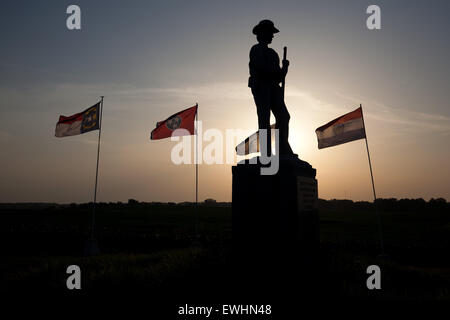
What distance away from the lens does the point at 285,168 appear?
6.60m

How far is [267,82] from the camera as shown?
7.55m

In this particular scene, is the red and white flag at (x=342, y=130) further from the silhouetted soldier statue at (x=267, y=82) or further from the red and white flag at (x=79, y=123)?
the red and white flag at (x=79, y=123)

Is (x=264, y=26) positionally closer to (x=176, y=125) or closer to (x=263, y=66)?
(x=263, y=66)

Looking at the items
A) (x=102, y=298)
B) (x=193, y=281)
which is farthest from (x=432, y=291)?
(x=102, y=298)

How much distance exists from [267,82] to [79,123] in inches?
381

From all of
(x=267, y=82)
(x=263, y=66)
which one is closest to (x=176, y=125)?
(x=267, y=82)

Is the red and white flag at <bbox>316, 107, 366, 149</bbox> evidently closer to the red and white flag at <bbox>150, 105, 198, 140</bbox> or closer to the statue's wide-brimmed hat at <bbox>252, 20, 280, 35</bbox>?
the red and white flag at <bbox>150, 105, 198, 140</bbox>

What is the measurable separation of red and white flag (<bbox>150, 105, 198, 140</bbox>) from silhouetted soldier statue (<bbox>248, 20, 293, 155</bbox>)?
5919mm

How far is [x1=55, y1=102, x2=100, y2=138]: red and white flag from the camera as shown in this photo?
13.9 metres

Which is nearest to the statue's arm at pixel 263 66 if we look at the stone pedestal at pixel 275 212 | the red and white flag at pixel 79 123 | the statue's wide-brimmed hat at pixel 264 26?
the statue's wide-brimmed hat at pixel 264 26

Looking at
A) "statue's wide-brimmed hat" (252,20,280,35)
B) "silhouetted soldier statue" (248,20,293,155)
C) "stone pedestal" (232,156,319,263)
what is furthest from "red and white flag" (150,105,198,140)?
"stone pedestal" (232,156,319,263)

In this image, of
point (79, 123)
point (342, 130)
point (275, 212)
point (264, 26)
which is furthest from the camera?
point (79, 123)
